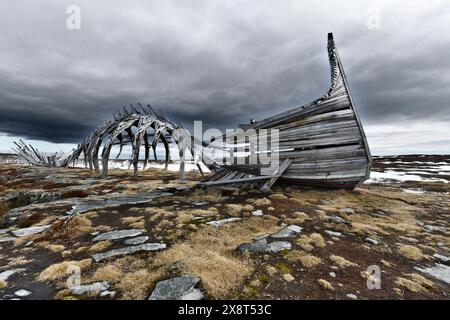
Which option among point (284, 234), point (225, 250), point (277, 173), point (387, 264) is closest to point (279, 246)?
point (284, 234)

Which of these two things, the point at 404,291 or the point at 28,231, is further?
the point at 28,231

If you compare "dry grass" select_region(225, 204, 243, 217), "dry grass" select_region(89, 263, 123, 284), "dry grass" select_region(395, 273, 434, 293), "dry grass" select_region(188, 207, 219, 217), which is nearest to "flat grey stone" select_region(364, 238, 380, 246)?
"dry grass" select_region(395, 273, 434, 293)

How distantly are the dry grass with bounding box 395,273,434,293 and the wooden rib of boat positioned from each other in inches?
257

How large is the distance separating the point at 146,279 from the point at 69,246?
2.47 metres

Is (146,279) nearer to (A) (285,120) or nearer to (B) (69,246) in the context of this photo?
(B) (69,246)

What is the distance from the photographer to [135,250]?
458 cm

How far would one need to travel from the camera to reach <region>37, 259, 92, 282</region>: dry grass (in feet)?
12.0

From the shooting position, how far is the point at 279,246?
4.78m

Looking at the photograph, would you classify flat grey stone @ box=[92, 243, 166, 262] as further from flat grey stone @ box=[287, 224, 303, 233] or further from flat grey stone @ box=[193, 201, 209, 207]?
flat grey stone @ box=[193, 201, 209, 207]

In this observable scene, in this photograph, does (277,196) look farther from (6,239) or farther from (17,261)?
(6,239)

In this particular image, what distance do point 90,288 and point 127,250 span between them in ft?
4.13

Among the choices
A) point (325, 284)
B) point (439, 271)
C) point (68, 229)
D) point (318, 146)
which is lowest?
point (439, 271)
